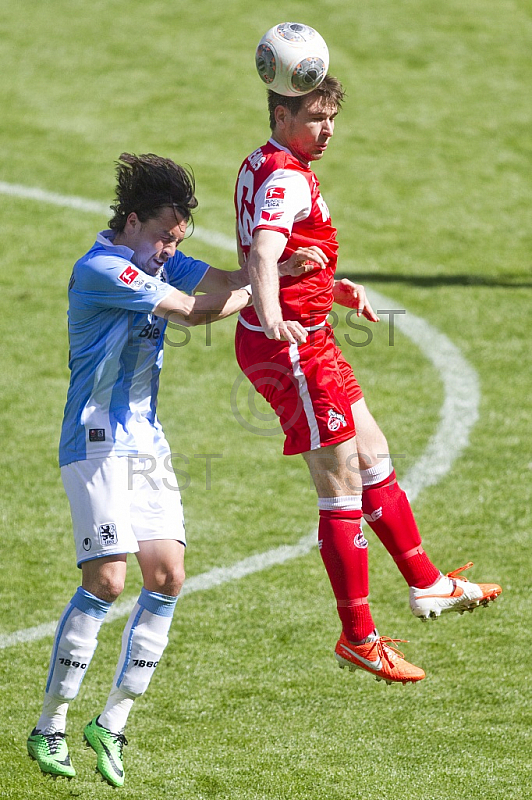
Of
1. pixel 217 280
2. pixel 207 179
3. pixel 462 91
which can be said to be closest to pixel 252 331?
pixel 217 280

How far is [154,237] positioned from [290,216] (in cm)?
59

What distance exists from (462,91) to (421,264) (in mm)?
4919

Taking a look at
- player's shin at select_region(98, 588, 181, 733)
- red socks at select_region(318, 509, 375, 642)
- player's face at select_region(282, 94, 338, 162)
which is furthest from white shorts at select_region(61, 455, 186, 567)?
player's face at select_region(282, 94, 338, 162)

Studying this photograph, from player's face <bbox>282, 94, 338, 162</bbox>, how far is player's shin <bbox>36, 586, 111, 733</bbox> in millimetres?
2121

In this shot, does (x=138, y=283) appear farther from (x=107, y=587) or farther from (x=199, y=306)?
(x=107, y=587)

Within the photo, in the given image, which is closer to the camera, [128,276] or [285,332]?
[285,332]

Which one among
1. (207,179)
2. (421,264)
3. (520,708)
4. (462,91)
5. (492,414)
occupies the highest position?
(462,91)

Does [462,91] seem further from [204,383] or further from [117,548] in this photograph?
[117,548]

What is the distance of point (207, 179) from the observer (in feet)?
43.8

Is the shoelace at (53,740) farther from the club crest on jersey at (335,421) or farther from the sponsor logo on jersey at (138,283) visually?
the sponsor logo on jersey at (138,283)

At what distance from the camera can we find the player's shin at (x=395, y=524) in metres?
5.31

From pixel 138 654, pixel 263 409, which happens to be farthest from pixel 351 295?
pixel 263 409

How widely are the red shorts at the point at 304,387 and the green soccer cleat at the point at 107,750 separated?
144cm

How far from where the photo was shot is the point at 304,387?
16.1 feet
